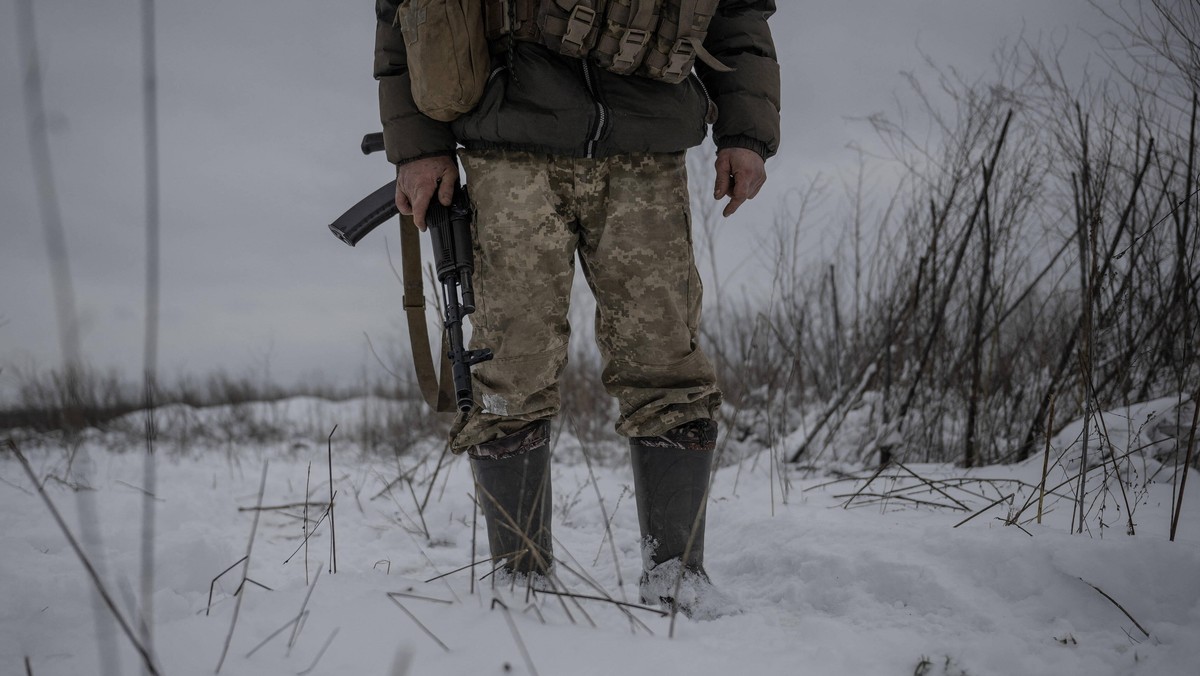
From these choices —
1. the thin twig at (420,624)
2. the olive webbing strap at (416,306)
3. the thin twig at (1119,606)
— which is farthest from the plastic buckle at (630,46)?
the thin twig at (1119,606)

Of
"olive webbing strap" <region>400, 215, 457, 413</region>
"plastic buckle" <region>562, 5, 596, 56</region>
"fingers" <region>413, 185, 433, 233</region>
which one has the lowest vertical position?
"olive webbing strap" <region>400, 215, 457, 413</region>

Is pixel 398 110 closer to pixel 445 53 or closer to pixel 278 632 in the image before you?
pixel 445 53

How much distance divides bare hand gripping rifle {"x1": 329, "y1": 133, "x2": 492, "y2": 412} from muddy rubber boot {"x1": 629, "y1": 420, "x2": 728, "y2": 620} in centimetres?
40

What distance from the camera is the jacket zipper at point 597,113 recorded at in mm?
1186

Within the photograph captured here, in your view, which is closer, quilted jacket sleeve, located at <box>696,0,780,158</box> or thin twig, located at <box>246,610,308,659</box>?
thin twig, located at <box>246,610,308,659</box>

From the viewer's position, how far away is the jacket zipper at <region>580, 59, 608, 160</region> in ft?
3.89

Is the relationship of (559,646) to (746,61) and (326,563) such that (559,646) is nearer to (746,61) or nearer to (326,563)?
(326,563)

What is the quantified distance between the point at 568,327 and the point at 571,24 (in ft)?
1.90

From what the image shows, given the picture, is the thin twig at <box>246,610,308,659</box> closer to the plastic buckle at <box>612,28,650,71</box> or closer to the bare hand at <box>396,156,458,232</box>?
the bare hand at <box>396,156,458,232</box>

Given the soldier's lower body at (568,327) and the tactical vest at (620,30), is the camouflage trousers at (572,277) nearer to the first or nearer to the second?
the soldier's lower body at (568,327)

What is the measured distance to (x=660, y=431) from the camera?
1.29m

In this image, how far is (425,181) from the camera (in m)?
1.24

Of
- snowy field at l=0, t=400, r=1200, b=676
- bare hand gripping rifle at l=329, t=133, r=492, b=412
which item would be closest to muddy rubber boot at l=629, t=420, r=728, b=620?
snowy field at l=0, t=400, r=1200, b=676

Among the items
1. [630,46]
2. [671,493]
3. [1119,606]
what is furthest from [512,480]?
[1119,606]
